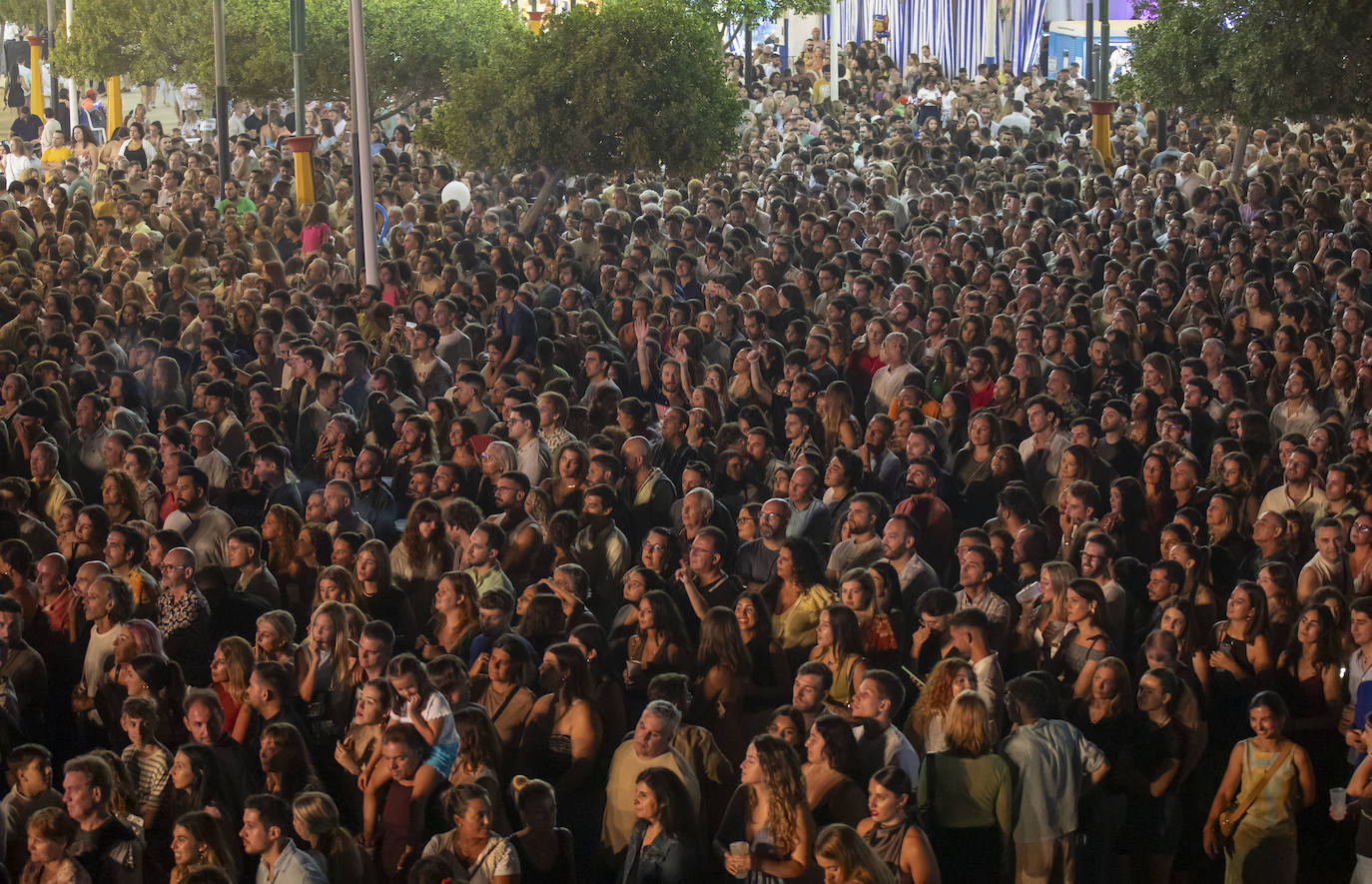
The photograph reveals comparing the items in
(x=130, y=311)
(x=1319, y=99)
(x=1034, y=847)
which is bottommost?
(x=1034, y=847)

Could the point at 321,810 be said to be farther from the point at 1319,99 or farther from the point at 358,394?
the point at 1319,99

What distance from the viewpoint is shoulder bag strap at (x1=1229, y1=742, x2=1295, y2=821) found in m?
6.62

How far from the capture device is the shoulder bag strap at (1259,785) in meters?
6.62

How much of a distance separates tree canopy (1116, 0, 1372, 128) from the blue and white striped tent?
2406 centimetres

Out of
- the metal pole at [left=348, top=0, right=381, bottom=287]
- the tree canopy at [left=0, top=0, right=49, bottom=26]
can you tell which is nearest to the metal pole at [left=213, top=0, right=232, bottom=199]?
the metal pole at [left=348, top=0, right=381, bottom=287]

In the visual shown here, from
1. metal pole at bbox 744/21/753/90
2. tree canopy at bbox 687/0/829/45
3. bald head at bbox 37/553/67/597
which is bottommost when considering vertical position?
bald head at bbox 37/553/67/597

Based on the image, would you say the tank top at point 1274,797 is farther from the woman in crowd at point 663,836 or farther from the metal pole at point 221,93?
the metal pole at point 221,93

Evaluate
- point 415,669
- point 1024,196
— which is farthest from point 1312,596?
point 1024,196

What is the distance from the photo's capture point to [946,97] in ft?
116

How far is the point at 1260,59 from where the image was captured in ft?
58.7

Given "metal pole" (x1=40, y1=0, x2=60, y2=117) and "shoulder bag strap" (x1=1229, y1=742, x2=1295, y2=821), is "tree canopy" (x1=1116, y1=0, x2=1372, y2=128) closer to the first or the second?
"shoulder bag strap" (x1=1229, y1=742, x2=1295, y2=821)

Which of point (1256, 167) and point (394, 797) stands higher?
point (1256, 167)

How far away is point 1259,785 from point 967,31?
39.9 meters

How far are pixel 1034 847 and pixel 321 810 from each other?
2.51 meters
